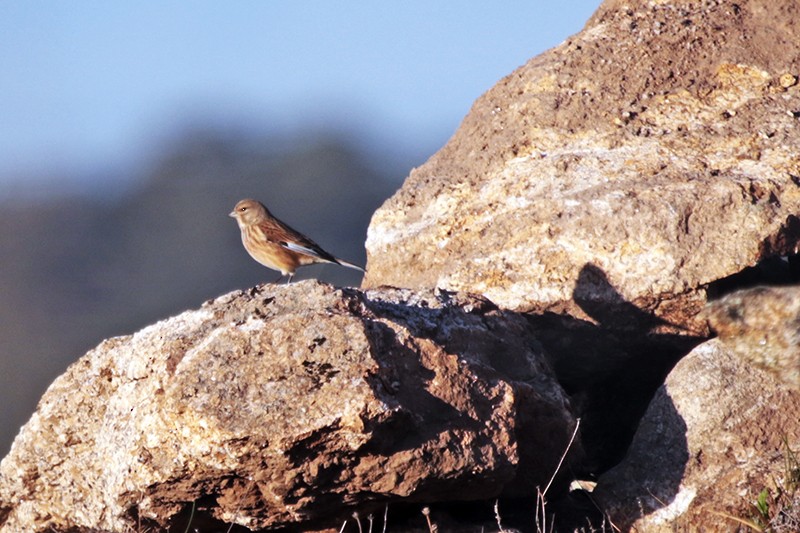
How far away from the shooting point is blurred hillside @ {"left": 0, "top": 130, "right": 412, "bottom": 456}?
94.9ft

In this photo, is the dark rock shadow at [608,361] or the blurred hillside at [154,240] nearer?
the dark rock shadow at [608,361]

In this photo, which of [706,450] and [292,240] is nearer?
[706,450]

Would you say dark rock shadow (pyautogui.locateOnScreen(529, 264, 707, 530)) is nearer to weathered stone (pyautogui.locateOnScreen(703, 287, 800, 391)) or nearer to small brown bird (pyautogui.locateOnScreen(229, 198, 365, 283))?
weathered stone (pyautogui.locateOnScreen(703, 287, 800, 391))

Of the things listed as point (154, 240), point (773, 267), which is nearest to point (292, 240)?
point (773, 267)

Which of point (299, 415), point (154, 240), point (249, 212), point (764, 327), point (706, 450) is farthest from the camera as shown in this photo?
point (154, 240)

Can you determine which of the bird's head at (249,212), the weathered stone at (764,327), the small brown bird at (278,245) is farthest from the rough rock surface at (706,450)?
the bird's head at (249,212)

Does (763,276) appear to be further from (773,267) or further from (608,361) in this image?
(608,361)

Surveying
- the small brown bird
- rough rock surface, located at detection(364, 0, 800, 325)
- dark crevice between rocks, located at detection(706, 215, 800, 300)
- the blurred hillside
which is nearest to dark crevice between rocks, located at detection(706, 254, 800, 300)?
dark crevice between rocks, located at detection(706, 215, 800, 300)

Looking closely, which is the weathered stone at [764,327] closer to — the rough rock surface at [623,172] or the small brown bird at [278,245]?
the rough rock surface at [623,172]

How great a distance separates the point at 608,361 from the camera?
22.7 feet

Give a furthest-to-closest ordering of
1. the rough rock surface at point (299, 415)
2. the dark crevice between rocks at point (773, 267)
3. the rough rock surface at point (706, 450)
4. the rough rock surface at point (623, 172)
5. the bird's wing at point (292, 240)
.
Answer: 1. the bird's wing at point (292, 240)
2. the rough rock surface at point (623, 172)
3. the dark crevice between rocks at point (773, 267)
4. the rough rock surface at point (706, 450)
5. the rough rock surface at point (299, 415)

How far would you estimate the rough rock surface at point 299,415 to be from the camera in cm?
514

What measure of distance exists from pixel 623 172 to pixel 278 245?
11.0ft

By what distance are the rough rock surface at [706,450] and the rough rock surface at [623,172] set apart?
480 millimetres
